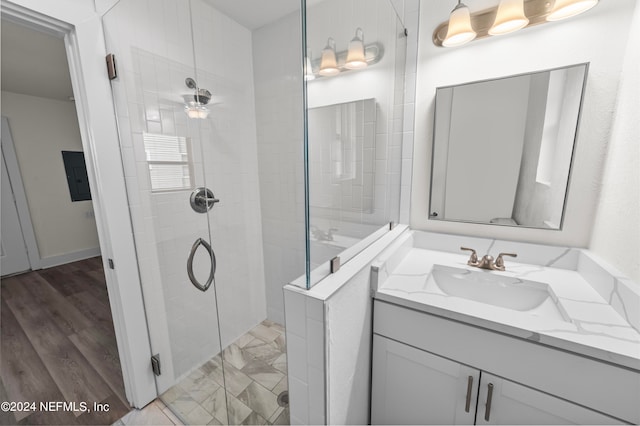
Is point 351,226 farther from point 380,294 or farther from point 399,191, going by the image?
point 399,191

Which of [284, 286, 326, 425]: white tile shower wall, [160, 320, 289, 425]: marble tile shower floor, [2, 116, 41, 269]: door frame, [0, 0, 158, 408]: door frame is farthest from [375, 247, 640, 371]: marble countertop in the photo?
[2, 116, 41, 269]: door frame

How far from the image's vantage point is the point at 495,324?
797 millimetres

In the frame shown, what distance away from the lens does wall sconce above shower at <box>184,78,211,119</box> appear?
1337 millimetres

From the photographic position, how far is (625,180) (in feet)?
3.05

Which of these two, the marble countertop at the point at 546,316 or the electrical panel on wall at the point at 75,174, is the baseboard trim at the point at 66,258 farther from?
the marble countertop at the point at 546,316

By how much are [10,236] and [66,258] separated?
634 mm

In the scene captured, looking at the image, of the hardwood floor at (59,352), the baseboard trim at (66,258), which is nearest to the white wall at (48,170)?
the baseboard trim at (66,258)

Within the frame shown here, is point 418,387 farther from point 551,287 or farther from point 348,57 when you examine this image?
point 348,57

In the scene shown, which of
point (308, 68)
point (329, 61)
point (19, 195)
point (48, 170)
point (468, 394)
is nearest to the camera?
point (308, 68)

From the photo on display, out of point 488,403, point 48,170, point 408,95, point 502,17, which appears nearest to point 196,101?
point 408,95

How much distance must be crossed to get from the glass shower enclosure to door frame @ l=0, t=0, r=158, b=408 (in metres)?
0.05

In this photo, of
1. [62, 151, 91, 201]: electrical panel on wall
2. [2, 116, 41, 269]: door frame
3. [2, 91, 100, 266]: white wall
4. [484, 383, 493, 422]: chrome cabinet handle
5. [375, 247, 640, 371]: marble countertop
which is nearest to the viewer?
[375, 247, 640, 371]: marble countertop

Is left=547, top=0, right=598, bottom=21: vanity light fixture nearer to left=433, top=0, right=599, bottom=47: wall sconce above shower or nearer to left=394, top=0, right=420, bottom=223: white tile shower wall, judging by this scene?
left=433, top=0, right=599, bottom=47: wall sconce above shower

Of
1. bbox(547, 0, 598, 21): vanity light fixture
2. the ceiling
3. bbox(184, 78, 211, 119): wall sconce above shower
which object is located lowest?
bbox(184, 78, 211, 119): wall sconce above shower
